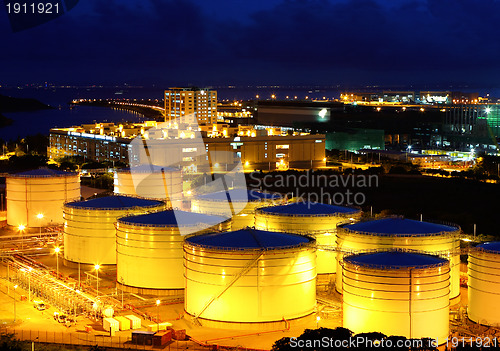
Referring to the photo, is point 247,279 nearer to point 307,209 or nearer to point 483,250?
point 483,250

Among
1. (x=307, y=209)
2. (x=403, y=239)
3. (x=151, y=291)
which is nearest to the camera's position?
(x=403, y=239)

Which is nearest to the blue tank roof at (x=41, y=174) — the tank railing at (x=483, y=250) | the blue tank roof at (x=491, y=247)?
the tank railing at (x=483, y=250)

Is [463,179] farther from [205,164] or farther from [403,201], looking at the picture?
[205,164]

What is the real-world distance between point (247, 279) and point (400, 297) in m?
3.44

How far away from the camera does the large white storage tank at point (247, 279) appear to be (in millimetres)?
17078

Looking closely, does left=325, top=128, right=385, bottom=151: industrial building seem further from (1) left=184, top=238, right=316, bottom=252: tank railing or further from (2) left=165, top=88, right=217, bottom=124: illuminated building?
(1) left=184, top=238, right=316, bottom=252: tank railing

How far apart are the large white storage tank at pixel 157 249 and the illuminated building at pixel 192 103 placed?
7962 centimetres

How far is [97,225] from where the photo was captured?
23.8 meters

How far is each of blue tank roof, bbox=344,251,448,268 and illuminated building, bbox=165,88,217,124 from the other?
3314 inches

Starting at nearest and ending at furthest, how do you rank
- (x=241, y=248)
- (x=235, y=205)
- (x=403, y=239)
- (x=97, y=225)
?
(x=241, y=248), (x=403, y=239), (x=97, y=225), (x=235, y=205)

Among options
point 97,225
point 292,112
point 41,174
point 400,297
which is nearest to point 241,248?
point 400,297

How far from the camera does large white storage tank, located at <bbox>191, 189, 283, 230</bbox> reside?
78.9 feet

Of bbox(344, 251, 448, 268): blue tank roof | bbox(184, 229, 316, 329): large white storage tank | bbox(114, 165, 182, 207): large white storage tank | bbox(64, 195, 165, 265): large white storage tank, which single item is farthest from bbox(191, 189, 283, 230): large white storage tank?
bbox(344, 251, 448, 268): blue tank roof

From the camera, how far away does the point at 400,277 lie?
1552cm
